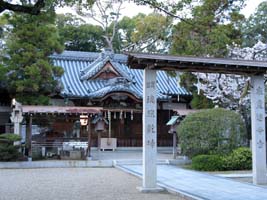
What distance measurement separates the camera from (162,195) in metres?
9.40

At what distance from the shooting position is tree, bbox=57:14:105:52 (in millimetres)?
38781

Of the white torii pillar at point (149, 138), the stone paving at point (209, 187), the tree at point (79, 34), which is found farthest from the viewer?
the tree at point (79, 34)

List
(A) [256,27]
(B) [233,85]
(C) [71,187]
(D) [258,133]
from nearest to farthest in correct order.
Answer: (C) [71,187] → (D) [258,133] → (B) [233,85] → (A) [256,27]

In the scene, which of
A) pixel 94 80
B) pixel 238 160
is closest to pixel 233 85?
pixel 238 160

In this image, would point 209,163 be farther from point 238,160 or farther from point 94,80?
point 94,80

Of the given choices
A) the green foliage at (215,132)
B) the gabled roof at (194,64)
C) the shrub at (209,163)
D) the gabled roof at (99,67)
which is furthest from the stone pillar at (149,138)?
the gabled roof at (99,67)

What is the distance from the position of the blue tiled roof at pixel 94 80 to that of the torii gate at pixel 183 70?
12985mm

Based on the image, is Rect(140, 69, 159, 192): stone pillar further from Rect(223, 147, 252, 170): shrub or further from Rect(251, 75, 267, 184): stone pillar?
Rect(223, 147, 252, 170): shrub

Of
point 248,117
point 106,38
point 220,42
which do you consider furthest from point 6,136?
point 106,38

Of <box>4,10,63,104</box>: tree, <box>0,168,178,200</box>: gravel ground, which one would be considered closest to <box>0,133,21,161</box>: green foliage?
<box>0,168,178,200</box>: gravel ground

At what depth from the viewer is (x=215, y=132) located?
15203mm

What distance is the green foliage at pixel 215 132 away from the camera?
15266 mm

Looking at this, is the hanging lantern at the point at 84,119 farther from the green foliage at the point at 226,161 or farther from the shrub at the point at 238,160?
the shrub at the point at 238,160

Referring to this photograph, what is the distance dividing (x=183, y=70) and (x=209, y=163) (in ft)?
17.5
